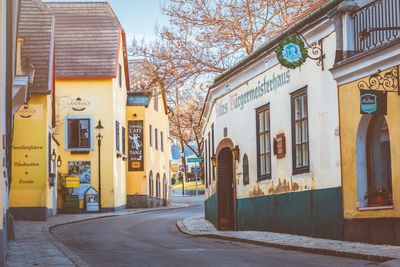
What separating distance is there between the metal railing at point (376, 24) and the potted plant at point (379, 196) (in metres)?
2.65

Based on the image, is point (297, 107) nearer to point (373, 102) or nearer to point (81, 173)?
point (373, 102)

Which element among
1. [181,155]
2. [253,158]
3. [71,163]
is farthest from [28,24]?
[181,155]

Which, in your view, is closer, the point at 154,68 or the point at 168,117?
the point at 154,68

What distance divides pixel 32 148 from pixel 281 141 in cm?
1336

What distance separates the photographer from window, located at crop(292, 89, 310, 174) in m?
15.5

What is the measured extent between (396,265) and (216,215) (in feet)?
43.7

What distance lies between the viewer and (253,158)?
62.1 ft

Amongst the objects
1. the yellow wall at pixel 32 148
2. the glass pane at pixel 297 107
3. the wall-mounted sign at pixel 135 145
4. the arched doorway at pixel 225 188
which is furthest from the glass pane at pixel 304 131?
the wall-mounted sign at pixel 135 145

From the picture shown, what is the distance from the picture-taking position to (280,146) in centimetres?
1675

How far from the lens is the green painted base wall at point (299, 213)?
1385 cm

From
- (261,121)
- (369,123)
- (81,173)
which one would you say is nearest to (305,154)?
(369,123)

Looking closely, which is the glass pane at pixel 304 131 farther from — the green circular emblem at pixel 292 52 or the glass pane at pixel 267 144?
the glass pane at pixel 267 144

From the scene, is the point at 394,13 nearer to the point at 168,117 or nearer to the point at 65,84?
the point at 65,84

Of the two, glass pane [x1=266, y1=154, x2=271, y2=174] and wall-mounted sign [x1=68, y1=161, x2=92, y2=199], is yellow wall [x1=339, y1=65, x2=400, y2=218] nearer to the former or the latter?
glass pane [x1=266, y1=154, x2=271, y2=174]
